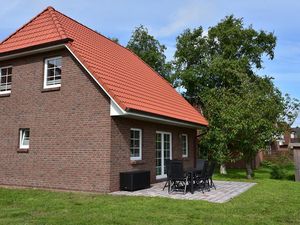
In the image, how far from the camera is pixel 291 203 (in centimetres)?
1045

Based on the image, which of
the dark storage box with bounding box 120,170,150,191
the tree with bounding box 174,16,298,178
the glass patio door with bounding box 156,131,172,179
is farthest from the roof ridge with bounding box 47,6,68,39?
the tree with bounding box 174,16,298,178

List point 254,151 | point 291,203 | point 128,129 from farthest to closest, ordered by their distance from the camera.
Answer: point 254,151
point 128,129
point 291,203

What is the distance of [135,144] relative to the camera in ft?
45.2

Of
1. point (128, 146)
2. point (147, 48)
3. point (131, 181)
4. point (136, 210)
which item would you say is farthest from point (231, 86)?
point (136, 210)

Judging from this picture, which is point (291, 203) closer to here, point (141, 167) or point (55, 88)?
point (141, 167)

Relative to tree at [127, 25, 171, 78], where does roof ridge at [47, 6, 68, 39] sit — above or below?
below

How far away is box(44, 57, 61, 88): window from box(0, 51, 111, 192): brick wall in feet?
0.71

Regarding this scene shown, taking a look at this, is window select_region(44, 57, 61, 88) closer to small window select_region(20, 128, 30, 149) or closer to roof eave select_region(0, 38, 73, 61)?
roof eave select_region(0, 38, 73, 61)

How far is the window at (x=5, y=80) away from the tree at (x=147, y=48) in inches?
729

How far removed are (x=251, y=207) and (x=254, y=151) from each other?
10054 mm

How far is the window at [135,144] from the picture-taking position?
13469 millimetres

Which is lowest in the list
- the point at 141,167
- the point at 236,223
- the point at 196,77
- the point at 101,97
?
the point at 236,223

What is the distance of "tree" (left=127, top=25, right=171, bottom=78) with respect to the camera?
32.7m

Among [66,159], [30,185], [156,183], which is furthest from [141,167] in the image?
[30,185]
